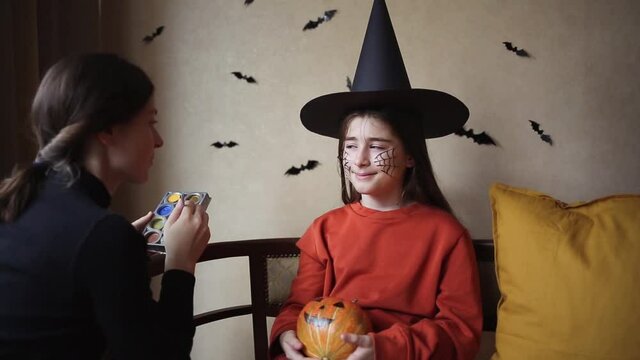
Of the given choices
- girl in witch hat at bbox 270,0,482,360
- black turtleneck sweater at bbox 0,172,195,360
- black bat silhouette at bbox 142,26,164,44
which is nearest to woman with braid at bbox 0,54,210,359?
black turtleneck sweater at bbox 0,172,195,360

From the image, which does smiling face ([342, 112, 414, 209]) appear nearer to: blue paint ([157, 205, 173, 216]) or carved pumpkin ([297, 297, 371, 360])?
carved pumpkin ([297, 297, 371, 360])

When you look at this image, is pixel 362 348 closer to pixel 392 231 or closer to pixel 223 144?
pixel 392 231

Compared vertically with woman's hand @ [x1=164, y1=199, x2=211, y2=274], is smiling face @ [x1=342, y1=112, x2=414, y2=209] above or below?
above

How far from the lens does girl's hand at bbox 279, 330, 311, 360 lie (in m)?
1.01

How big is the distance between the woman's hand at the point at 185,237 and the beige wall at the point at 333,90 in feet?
1.94

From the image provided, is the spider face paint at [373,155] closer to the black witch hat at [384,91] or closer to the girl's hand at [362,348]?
the black witch hat at [384,91]

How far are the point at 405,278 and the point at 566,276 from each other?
0.35 m

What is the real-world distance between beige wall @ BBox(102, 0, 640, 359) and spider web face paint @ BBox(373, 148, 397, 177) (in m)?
0.33

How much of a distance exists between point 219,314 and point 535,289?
2.80ft

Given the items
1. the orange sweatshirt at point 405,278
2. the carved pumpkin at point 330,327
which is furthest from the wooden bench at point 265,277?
the carved pumpkin at point 330,327

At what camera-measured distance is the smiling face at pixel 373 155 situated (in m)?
1.10

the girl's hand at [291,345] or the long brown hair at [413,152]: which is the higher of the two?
the long brown hair at [413,152]

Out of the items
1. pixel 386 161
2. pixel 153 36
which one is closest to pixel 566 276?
pixel 386 161

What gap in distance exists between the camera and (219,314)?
1.35 metres
